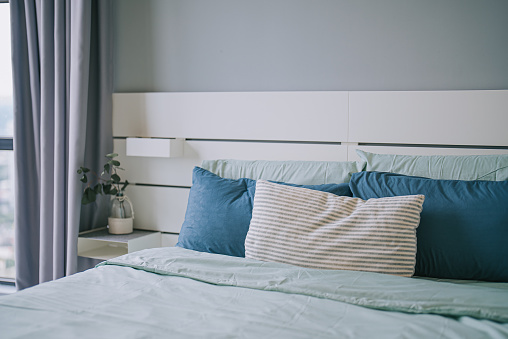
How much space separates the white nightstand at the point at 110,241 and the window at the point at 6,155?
2.32 ft

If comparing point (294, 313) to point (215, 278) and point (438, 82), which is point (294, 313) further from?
point (438, 82)

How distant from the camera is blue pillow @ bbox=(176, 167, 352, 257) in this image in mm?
2066

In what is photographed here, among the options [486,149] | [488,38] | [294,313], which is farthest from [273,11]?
[294,313]

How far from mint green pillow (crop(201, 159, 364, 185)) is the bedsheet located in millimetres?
563

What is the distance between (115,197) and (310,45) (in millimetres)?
1307

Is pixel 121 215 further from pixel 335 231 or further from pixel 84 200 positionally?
pixel 335 231

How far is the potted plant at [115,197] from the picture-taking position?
2732 millimetres

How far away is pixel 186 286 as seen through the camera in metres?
1.66

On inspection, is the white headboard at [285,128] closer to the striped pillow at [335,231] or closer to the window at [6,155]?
the striped pillow at [335,231]

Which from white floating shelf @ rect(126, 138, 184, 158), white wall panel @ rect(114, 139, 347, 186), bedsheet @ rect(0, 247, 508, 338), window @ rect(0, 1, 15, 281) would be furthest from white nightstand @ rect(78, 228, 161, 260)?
bedsheet @ rect(0, 247, 508, 338)

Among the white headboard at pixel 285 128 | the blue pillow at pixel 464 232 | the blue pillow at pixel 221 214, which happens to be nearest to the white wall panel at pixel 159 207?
the white headboard at pixel 285 128

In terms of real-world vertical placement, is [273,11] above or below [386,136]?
above

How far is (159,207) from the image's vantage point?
2.90 m

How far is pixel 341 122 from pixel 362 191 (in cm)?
58
